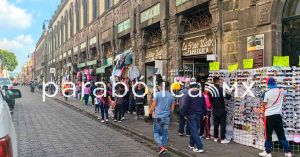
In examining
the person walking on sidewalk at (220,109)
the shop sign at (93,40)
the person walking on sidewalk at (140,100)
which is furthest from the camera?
the shop sign at (93,40)

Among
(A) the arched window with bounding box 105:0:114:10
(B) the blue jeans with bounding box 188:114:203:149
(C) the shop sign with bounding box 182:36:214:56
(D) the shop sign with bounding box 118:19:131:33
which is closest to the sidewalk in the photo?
(B) the blue jeans with bounding box 188:114:203:149

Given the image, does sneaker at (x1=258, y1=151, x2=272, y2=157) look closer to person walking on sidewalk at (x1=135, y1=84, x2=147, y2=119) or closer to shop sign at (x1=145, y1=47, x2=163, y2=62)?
person walking on sidewalk at (x1=135, y1=84, x2=147, y2=119)

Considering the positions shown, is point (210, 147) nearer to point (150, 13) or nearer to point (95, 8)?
point (150, 13)

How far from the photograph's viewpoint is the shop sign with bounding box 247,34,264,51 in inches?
444

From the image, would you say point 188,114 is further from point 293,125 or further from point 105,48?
point 105,48

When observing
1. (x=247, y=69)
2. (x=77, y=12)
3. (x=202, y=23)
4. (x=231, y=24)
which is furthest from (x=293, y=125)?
(x=77, y=12)

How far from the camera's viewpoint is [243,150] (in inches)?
381

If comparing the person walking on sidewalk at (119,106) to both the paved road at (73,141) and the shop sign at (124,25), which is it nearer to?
the paved road at (73,141)

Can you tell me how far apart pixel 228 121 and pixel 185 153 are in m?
2.31

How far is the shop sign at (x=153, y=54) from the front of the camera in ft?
65.5

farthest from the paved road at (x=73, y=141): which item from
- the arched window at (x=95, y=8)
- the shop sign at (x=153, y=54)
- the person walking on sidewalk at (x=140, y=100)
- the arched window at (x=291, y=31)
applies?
the arched window at (x=95, y=8)

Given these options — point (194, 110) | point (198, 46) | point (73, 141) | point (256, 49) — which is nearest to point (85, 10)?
point (198, 46)

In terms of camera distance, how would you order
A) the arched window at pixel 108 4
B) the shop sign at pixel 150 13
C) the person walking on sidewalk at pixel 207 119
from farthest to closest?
the arched window at pixel 108 4 < the shop sign at pixel 150 13 < the person walking on sidewalk at pixel 207 119

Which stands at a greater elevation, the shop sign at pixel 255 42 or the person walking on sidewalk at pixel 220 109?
the shop sign at pixel 255 42
